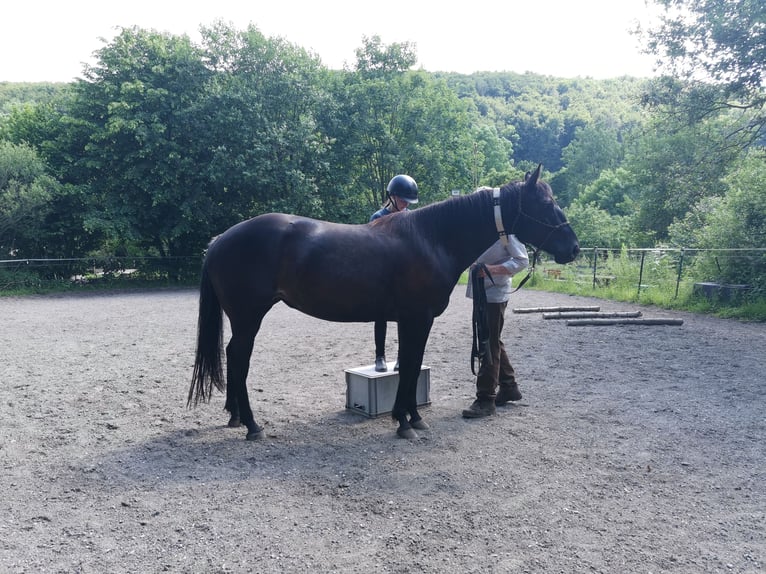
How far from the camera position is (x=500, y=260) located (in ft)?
15.4

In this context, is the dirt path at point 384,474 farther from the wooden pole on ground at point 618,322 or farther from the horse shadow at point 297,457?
the wooden pole on ground at point 618,322

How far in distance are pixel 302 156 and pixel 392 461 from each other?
1975 cm

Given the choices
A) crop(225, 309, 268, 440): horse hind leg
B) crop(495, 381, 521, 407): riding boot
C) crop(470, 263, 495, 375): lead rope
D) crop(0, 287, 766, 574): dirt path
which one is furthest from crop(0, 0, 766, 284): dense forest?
crop(225, 309, 268, 440): horse hind leg

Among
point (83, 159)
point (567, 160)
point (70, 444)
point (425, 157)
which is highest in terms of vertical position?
point (567, 160)

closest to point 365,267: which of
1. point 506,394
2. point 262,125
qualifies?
point 506,394

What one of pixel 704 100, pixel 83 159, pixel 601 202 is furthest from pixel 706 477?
pixel 601 202

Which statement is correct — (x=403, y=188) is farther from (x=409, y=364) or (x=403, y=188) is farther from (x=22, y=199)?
(x=22, y=199)

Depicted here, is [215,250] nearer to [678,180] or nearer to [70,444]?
[70,444]

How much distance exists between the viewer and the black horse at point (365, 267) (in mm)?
4121

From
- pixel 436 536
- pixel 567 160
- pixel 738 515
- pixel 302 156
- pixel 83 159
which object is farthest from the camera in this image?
pixel 567 160

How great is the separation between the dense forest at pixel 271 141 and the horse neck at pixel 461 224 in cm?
972

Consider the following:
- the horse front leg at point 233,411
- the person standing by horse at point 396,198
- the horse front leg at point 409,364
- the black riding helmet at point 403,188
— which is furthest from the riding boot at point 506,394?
the horse front leg at point 233,411

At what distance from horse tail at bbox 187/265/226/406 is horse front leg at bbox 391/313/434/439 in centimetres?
152

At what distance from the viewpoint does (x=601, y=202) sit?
52.8m
